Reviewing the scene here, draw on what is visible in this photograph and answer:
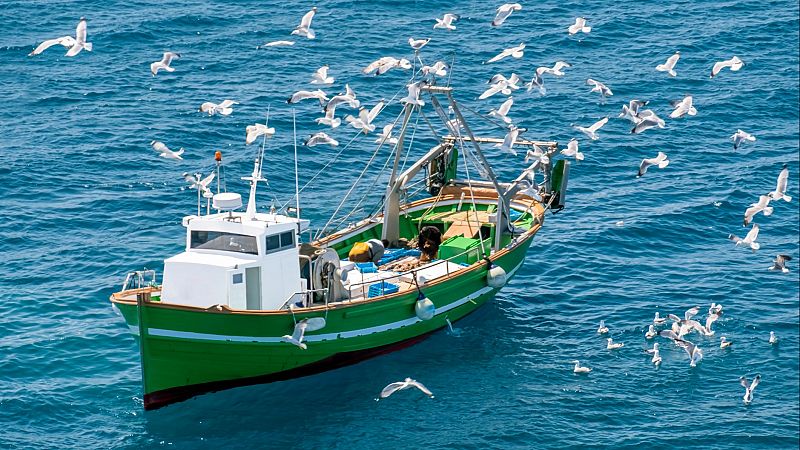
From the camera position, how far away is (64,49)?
7019 centimetres

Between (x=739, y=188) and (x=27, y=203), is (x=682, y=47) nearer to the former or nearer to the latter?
(x=739, y=188)

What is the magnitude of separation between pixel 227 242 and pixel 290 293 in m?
2.37

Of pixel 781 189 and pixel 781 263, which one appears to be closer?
pixel 781 263

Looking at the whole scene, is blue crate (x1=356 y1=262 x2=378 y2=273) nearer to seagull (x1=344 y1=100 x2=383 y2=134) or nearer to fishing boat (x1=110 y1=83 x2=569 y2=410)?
fishing boat (x1=110 y1=83 x2=569 y2=410)

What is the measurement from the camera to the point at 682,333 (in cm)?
4344

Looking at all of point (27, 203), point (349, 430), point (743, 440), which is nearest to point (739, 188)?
point (743, 440)

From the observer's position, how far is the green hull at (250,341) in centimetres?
3781

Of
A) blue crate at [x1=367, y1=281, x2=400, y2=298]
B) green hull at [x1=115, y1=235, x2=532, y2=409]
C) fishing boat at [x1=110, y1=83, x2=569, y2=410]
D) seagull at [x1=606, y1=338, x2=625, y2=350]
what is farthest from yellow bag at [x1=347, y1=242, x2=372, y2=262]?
seagull at [x1=606, y1=338, x2=625, y2=350]

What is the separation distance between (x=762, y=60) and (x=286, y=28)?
23.8 m

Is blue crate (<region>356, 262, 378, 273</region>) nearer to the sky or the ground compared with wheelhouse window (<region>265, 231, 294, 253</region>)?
nearer to the ground

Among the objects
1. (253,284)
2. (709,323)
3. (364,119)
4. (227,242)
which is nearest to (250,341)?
(253,284)

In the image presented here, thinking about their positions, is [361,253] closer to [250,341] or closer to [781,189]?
[250,341]

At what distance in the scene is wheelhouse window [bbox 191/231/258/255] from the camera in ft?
129

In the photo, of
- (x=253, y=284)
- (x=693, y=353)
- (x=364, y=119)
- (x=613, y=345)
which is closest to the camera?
(x=253, y=284)
